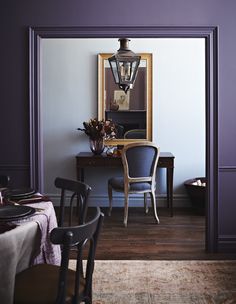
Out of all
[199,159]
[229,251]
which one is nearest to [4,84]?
[229,251]

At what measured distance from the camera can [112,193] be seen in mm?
6230

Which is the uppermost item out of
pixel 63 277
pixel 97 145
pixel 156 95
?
pixel 156 95

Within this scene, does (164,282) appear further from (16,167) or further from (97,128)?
(97,128)

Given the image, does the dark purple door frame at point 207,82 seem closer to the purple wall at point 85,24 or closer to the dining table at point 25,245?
the purple wall at point 85,24

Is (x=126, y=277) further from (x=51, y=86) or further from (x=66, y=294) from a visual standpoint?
(x=51, y=86)

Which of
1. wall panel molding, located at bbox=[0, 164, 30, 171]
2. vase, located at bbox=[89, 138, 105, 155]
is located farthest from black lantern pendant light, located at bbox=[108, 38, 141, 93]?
vase, located at bbox=[89, 138, 105, 155]

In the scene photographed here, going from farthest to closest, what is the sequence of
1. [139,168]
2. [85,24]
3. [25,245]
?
1. [139,168]
2. [85,24]
3. [25,245]

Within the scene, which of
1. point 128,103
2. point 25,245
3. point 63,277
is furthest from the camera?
point 128,103

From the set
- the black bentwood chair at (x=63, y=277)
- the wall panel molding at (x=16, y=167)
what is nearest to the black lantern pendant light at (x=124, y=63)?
the wall panel molding at (x=16, y=167)

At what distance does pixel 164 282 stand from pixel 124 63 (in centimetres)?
175

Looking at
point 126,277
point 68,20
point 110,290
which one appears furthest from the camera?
point 68,20

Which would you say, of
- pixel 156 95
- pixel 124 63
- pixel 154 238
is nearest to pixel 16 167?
pixel 124 63

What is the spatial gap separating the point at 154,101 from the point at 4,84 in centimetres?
259

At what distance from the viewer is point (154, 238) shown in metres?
4.68
